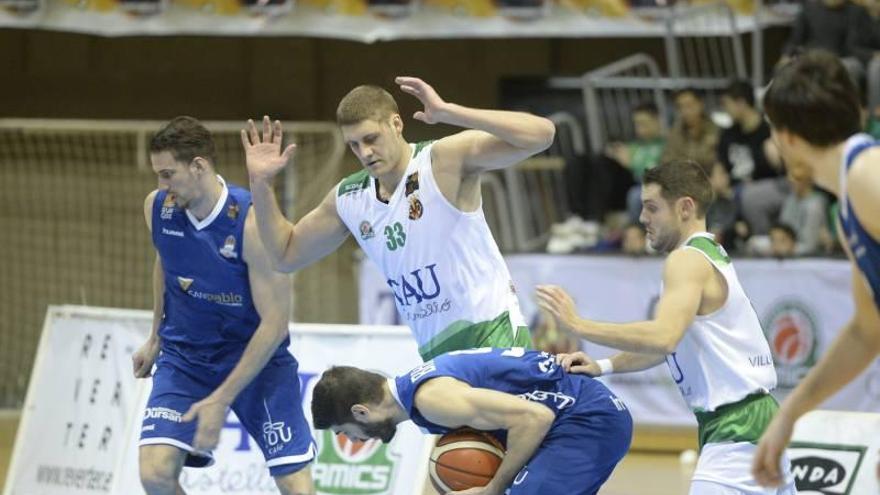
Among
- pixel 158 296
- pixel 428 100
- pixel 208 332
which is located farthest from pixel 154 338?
pixel 428 100

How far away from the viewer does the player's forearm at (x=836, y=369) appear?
12.8 feet

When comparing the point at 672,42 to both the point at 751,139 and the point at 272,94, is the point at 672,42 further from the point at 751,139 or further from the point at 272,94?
the point at 272,94

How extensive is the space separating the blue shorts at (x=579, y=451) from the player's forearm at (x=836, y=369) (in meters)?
1.43

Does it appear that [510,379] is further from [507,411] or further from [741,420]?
[741,420]

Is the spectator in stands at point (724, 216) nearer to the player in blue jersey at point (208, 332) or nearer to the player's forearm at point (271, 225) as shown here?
the player in blue jersey at point (208, 332)

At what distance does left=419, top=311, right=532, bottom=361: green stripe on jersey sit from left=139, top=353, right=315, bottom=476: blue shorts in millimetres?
1311

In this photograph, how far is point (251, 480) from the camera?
852cm

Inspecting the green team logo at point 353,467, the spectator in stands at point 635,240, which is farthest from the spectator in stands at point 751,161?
the green team logo at point 353,467

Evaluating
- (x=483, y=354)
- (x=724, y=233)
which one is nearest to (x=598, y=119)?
(x=724, y=233)

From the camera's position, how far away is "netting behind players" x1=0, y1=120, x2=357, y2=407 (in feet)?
50.6

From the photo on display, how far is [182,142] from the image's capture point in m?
6.47

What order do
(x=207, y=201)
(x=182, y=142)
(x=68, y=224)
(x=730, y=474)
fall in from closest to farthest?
(x=730, y=474)
(x=182, y=142)
(x=207, y=201)
(x=68, y=224)

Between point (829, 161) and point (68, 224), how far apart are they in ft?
44.1

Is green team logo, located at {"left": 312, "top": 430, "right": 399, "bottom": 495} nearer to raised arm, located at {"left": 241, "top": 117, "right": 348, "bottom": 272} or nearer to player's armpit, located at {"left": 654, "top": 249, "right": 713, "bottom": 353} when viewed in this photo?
raised arm, located at {"left": 241, "top": 117, "right": 348, "bottom": 272}
